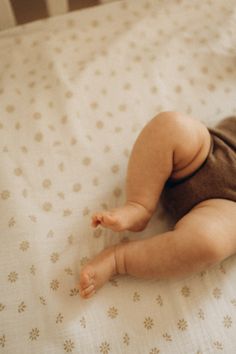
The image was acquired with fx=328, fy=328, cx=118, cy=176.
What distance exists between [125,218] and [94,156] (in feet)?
0.75

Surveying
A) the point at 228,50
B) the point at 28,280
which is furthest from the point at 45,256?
the point at 228,50

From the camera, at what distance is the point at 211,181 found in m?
0.71

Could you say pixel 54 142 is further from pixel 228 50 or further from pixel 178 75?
pixel 228 50

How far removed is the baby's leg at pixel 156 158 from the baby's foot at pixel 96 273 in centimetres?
8

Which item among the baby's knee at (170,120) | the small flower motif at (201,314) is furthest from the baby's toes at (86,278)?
the baby's knee at (170,120)

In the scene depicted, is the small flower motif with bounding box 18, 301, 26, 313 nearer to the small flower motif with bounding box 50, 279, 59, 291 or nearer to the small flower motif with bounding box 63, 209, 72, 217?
the small flower motif with bounding box 50, 279, 59, 291

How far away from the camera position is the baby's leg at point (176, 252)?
A: 62cm

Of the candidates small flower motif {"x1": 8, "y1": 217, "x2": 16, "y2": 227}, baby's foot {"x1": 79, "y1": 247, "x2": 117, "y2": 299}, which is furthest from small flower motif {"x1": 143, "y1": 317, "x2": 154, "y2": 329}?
small flower motif {"x1": 8, "y1": 217, "x2": 16, "y2": 227}

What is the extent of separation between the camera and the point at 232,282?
0.70 meters

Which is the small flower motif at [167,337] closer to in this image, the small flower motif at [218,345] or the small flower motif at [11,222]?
the small flower motif at [218,345]

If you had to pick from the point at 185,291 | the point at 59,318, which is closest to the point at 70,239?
the point at 59,318

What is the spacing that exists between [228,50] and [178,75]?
21cm

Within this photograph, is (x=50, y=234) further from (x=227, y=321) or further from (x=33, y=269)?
(x=227, y=321)

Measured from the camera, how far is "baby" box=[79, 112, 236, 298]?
628mm
